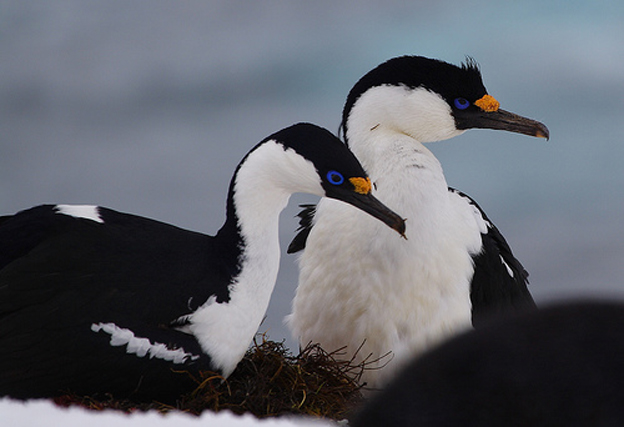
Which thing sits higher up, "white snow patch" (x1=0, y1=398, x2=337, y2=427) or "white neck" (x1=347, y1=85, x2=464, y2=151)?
"white neck" (x1=347, y1=85, x2=464, y2=151)

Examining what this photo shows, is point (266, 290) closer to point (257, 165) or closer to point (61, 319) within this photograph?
point (257, 165)

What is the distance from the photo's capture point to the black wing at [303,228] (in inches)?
153

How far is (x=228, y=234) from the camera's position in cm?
283

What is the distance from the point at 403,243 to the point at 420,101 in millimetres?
637

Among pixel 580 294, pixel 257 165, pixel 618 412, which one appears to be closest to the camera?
pixel 618 412

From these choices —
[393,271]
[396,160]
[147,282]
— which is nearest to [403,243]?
[393,271]

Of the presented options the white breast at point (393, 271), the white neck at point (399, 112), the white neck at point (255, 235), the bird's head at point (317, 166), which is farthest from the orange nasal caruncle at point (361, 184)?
the white neck at point (399, 112)

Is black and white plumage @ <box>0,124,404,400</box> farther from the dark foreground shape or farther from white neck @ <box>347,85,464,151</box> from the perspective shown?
the dark foreground shape

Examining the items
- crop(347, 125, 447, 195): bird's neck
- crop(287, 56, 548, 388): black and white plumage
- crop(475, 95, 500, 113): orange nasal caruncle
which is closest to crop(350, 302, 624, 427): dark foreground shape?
crop(287, 56, 548, 388): black and white plumage

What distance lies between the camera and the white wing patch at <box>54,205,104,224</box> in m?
2.87

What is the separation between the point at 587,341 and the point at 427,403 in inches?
8.5

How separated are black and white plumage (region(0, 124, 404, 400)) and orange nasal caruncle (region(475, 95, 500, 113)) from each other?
3.00ft

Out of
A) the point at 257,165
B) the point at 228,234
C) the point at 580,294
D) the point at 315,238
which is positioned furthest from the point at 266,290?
the point at 580,294

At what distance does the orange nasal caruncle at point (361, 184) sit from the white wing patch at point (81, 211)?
928mm
